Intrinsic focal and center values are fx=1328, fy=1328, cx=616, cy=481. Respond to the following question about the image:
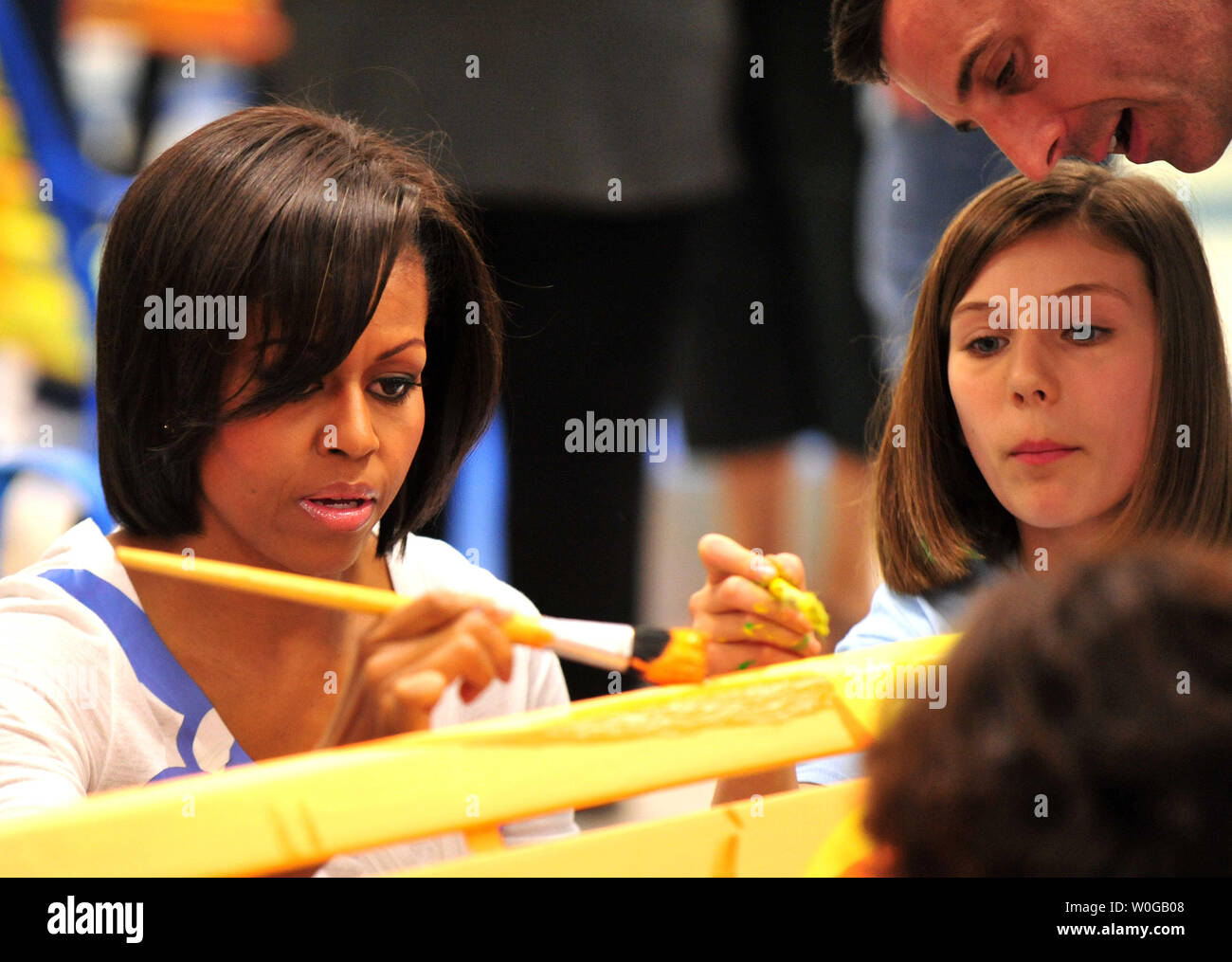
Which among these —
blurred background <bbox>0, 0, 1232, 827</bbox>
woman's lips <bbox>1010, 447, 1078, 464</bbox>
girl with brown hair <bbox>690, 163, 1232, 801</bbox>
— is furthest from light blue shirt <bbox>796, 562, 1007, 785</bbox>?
blurred background <bbox>0, 0, 1232, 827</bbox>

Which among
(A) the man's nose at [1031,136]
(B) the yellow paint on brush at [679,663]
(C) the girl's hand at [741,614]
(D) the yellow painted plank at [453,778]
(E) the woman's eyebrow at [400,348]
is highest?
(A) the man's nose at [1031,136]

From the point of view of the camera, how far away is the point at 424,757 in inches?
31.4

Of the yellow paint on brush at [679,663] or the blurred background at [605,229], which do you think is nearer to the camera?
the yellow paint on brush at [679,663]

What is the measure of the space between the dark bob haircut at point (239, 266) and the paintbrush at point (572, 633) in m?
0.17

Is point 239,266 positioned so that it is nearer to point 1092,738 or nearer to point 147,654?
point 147,654

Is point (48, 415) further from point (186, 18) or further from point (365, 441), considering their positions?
point (365, 441)

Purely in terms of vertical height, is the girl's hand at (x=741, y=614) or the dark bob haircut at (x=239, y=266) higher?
the dark bob haircut at (x=239, y=266)

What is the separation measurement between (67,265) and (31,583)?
59.5 inches

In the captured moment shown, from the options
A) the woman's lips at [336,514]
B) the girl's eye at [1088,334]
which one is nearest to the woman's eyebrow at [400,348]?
the woman's lips at [336,514]

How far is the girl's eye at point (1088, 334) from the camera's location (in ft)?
4.22

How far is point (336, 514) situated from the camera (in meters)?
1.09

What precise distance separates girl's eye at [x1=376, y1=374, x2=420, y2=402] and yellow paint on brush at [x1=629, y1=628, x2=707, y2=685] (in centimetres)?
33

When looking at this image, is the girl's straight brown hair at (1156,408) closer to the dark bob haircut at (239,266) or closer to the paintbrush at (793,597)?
the paintbrush at (793,597)

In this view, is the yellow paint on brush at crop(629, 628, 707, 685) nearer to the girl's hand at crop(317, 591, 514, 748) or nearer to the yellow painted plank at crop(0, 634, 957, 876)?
the yellow painted plank at crop(0, 634, 957, 876)
